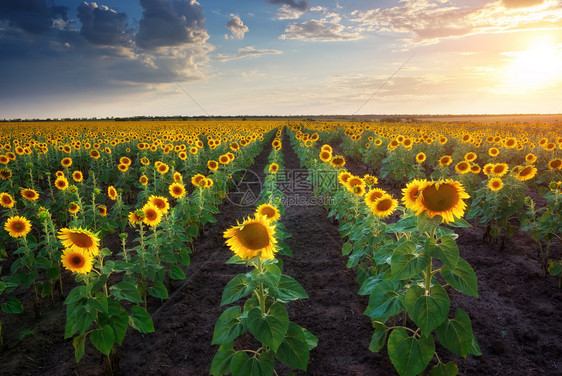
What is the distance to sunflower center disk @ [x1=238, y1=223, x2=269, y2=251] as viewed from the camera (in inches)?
108

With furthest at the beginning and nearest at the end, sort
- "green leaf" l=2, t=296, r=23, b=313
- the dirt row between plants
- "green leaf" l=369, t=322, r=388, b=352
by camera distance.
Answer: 1. "green leaf" l=2, t=296, r=23, b=313
2. the dirt row between plants
3. "green leaf" l=369, t=322, r=388, b=352

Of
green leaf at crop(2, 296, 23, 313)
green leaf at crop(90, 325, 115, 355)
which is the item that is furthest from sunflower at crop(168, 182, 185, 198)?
green leaf at crop(90, 325, 115, 355)

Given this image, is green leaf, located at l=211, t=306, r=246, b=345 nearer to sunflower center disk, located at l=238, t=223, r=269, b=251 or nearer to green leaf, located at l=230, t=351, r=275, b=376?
green leaf, located at l=230, t=351, r=275, b=376

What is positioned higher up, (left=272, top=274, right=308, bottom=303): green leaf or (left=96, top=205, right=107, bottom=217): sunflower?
(left=272, top=274, right=308, bottom=303): green leaf

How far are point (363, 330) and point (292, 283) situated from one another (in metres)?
2.10

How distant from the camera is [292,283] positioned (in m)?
2.98

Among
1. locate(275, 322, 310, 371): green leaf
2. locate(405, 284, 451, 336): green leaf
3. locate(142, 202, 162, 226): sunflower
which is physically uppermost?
locate(142, 202, 162, 226): sunflower

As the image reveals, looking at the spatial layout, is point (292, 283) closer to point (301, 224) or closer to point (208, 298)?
point (208, 298)

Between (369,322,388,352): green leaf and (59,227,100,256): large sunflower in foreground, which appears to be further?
(59,227,100,256): large sunflower in foreground

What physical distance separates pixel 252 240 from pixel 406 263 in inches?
52.6

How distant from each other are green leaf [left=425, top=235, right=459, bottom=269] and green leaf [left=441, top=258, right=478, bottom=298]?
0.11 m

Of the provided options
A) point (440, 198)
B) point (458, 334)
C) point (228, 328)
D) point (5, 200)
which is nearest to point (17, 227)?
point (5, 200)

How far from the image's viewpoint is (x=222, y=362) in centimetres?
284

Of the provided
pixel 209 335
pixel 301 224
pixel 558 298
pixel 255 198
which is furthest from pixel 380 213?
pixel 255 198
